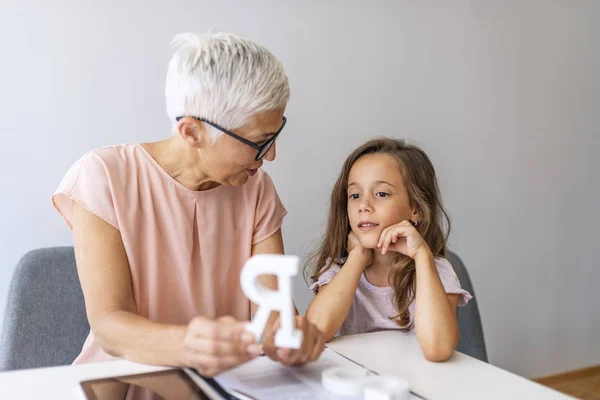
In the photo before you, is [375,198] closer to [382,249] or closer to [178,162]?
[382,249]

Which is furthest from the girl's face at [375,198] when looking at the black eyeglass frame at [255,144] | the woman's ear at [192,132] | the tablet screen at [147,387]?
the tablet screen at [147,387]

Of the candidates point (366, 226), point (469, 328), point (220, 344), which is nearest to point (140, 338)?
point (220, 344)

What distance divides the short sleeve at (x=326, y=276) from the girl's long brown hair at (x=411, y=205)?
0.09 feet

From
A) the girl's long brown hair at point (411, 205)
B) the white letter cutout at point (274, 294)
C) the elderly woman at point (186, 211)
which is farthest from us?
the girl's long brown hair at point (411, 205)

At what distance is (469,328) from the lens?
2123 mm

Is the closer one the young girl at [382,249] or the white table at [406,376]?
the white table at [406,376]

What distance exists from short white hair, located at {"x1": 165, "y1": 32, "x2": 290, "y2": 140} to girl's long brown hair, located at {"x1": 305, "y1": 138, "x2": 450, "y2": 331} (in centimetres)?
56

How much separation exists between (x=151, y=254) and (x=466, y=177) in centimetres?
162

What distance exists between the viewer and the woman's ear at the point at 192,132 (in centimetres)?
139

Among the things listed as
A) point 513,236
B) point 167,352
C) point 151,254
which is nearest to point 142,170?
point 151,254

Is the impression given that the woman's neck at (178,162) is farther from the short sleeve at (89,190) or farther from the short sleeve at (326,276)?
the short sleeve at (326,276)

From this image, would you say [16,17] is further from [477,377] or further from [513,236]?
[513,236]

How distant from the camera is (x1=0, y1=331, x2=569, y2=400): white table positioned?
1.11m

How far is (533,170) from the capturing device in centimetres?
293
